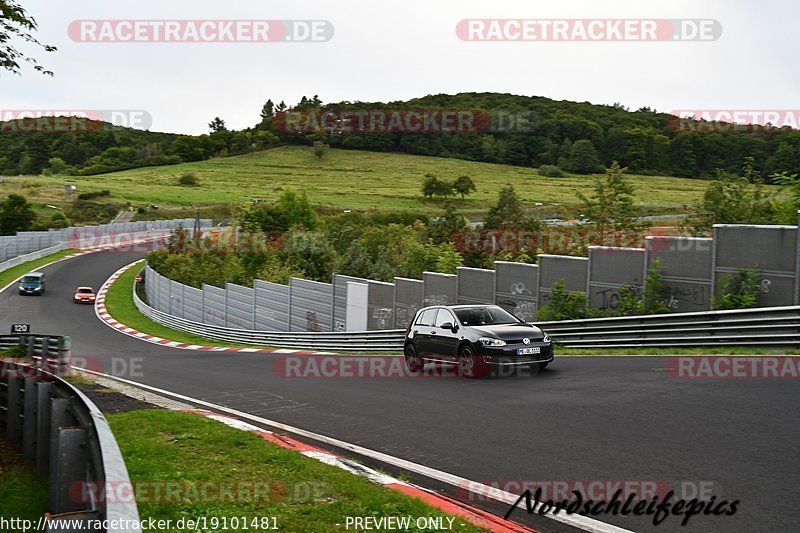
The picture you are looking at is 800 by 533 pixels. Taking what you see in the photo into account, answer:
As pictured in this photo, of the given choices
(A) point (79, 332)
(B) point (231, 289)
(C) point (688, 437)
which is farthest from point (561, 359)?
(A) point (79, 332)

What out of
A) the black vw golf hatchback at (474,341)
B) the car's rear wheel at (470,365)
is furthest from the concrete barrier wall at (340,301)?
the car's rear wheel at (470,365)

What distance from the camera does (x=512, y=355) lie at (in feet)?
50.5

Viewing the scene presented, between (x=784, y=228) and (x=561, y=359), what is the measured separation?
545 cm

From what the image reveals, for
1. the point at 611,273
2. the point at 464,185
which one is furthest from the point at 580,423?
the point at 464,185

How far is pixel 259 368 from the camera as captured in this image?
22344 millimetres

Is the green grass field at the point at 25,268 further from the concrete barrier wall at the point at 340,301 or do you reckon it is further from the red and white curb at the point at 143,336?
the concrete barrier wall at the point at 340,301

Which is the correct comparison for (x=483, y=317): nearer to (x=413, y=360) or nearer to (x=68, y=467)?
(x=413, y=360)

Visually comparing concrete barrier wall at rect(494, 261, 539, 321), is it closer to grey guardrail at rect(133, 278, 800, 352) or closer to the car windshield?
grey guardrail at rect(133, 278, 800, 352)

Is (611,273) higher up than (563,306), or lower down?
higher up

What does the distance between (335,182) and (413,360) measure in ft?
340

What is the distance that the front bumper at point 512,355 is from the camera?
15.4 metres

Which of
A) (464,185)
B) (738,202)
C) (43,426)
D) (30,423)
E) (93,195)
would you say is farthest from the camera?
(93,195)

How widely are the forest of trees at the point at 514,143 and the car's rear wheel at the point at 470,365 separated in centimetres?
2530

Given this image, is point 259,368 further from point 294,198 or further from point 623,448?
point 294,198
